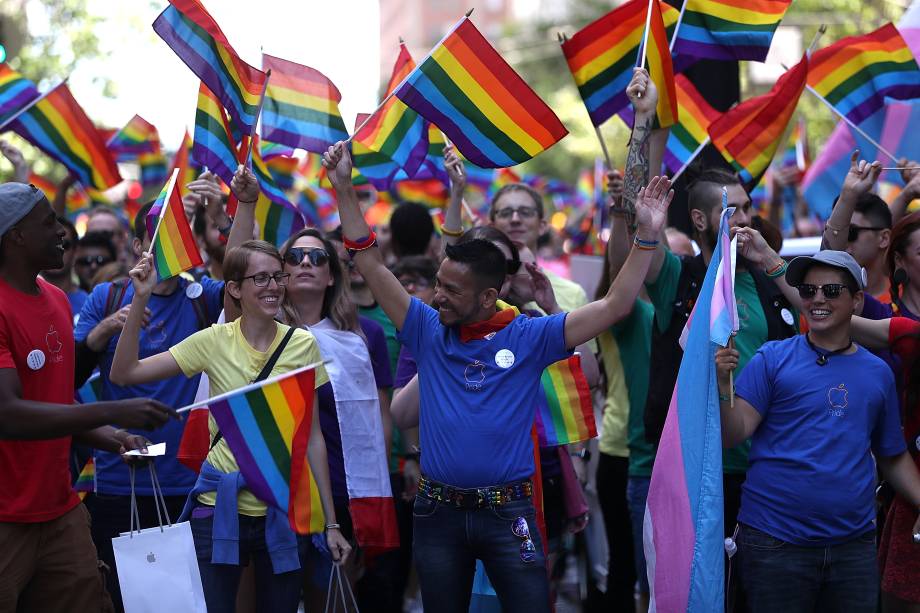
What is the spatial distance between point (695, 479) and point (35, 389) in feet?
8.41

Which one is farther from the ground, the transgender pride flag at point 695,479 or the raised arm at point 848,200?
the raised arm at point 848,200

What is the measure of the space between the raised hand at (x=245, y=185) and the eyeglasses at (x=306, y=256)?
33cm

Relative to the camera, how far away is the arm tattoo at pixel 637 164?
5.14 m

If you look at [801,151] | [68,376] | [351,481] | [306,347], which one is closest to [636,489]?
[351,481]

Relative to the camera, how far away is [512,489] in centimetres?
473

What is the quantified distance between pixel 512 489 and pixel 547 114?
71.9 inches

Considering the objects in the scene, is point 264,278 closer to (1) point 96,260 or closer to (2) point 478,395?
(2) point 478,395

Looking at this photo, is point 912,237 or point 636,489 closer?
point 912,237

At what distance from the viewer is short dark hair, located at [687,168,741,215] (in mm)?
5648

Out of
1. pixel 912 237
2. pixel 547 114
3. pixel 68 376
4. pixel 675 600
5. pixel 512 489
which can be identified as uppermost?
pixel 547 114

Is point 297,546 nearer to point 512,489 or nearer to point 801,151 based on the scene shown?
point 512,489

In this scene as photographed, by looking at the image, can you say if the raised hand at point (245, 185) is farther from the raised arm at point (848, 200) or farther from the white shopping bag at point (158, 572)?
the raised arm at point (848, 200)

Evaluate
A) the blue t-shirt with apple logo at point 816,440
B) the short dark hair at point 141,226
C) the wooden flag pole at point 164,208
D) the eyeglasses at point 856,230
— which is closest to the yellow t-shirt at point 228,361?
the wooden flag pole at point 164,208

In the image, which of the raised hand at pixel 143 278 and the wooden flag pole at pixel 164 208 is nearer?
the raised hand at pixel 143 278
